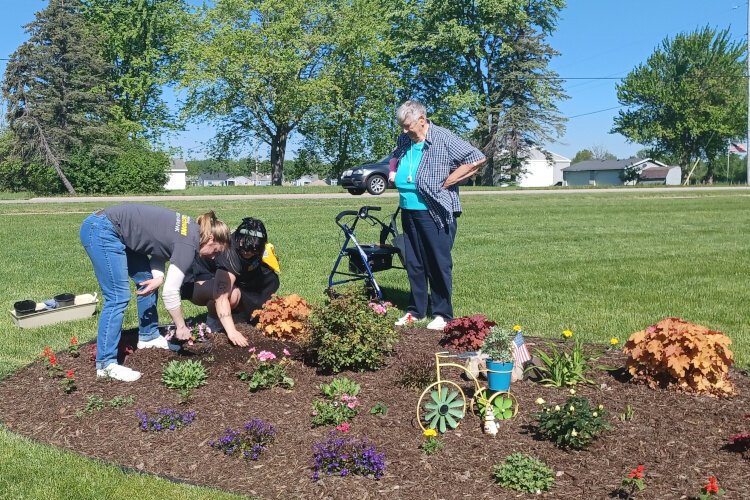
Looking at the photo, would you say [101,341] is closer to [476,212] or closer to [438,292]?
[438,292]

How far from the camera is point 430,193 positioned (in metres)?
5.93

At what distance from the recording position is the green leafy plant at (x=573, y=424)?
3707 millimetres

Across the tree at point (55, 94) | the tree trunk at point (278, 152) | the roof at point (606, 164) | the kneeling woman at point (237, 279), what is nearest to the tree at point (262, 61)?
the tree trunk at point (278, 152)

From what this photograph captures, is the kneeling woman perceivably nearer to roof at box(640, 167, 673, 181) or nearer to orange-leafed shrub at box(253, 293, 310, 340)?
orange-leafed shrub at box(253, 293, 310, 340)

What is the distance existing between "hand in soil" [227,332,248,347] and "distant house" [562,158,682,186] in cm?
7143

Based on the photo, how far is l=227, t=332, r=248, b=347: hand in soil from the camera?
5.32 m

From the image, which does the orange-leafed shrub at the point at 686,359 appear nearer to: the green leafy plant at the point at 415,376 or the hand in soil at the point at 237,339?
the green leafy plant at the point at 415,376

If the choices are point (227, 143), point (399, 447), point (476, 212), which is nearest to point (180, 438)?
point (399, 447)

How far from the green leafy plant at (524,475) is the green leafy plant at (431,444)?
1.22 ft

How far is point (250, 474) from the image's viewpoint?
3.66 metres

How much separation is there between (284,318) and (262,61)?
3653cm

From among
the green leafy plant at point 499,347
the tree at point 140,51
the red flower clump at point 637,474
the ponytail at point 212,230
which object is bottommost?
the red flower clump at point 637,474

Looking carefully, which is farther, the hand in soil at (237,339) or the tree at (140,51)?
the tree at (140,51)

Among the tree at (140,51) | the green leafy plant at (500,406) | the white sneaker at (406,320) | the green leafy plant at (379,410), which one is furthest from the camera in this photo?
the tree at (140,51)
